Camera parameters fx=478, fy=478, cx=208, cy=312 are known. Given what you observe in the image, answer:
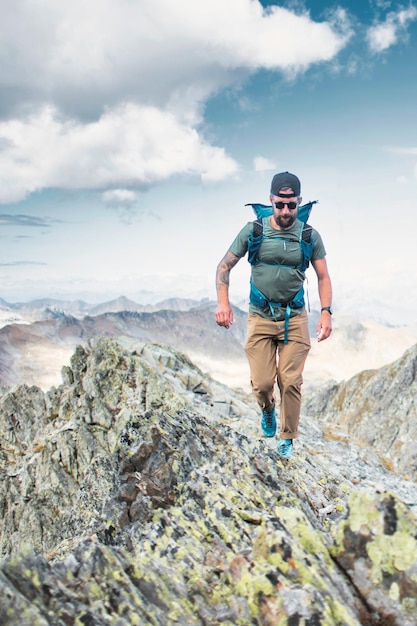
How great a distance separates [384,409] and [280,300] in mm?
84250

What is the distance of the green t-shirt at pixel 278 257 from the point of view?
12.8 m

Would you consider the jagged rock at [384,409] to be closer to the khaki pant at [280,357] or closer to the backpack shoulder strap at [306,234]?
the khaki pant at [280,357]

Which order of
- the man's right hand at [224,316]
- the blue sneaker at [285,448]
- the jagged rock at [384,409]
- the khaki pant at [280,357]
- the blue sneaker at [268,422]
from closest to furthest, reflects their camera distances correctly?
the man's right hand at [224,316], the khaki pant at [280,357], the blue sneaker at [285,448], the blue sneaker at [268,422], the jagged rock at [384,409]


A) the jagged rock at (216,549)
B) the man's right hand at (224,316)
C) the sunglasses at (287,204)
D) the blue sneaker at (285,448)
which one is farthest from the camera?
the blue sneaker at (285,448)

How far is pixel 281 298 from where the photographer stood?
1321 cm

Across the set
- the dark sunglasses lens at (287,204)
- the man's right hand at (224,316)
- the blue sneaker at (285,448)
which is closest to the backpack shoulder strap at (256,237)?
the dark sunglasses lens at (287,204)

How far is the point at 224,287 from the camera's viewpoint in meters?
13.4

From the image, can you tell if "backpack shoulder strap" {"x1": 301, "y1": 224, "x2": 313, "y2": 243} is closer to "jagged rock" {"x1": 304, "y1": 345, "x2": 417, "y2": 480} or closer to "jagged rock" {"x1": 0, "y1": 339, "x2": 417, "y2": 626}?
"jagged rock" {"x1": 0, "y1": 339, "x2": 417, "y2": 626}

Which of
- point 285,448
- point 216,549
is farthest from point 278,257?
point 216,549

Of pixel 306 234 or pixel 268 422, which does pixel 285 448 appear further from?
pixel 306 234

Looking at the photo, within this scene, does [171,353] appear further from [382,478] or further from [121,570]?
[121,570]

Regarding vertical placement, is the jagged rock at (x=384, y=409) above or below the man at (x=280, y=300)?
below

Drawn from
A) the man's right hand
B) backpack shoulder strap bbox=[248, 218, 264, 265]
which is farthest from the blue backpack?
the man's right hand

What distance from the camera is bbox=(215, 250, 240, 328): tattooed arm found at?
13086 millimetres
